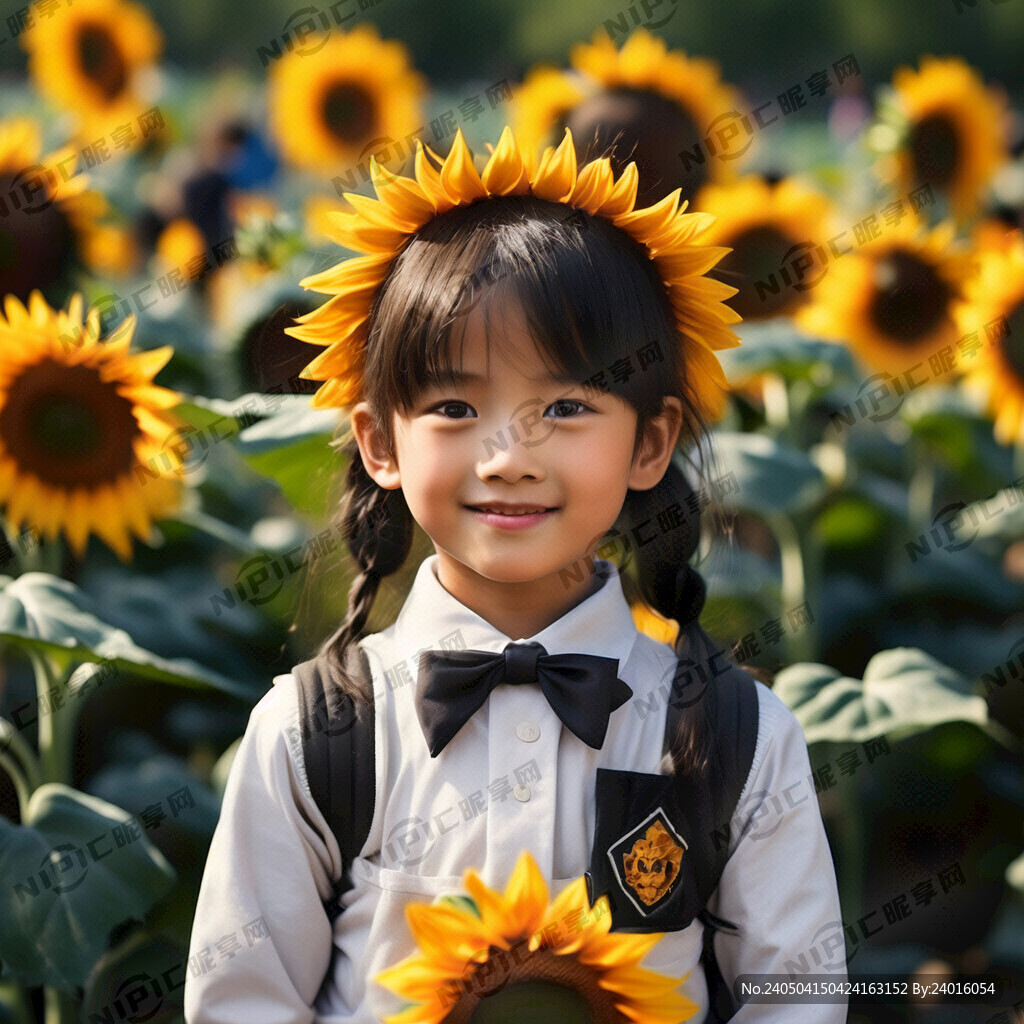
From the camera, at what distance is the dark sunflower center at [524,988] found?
3.22ft

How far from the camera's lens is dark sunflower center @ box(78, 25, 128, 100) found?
106 inches

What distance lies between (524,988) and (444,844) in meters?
0.11

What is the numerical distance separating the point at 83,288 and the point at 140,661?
0.86 m

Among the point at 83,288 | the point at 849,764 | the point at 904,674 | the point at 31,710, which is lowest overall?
the point at 849,764

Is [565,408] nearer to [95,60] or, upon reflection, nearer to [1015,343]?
[1015,343]

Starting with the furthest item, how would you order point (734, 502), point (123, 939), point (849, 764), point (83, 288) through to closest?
point (83, 288), point (734, 502), point (849, 764), point (123, 939)

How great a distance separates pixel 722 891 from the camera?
1.10 meters

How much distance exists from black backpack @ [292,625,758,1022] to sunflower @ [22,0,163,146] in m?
1.89

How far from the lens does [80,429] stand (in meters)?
1.46

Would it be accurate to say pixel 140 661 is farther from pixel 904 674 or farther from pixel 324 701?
pixel 904 674

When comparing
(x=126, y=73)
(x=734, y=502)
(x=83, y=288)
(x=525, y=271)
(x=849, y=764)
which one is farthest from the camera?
(x=126, y=73)

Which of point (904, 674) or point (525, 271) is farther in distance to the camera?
point (904, 674)

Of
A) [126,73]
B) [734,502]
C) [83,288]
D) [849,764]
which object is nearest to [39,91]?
[126,73]

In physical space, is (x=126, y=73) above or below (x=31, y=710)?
above
